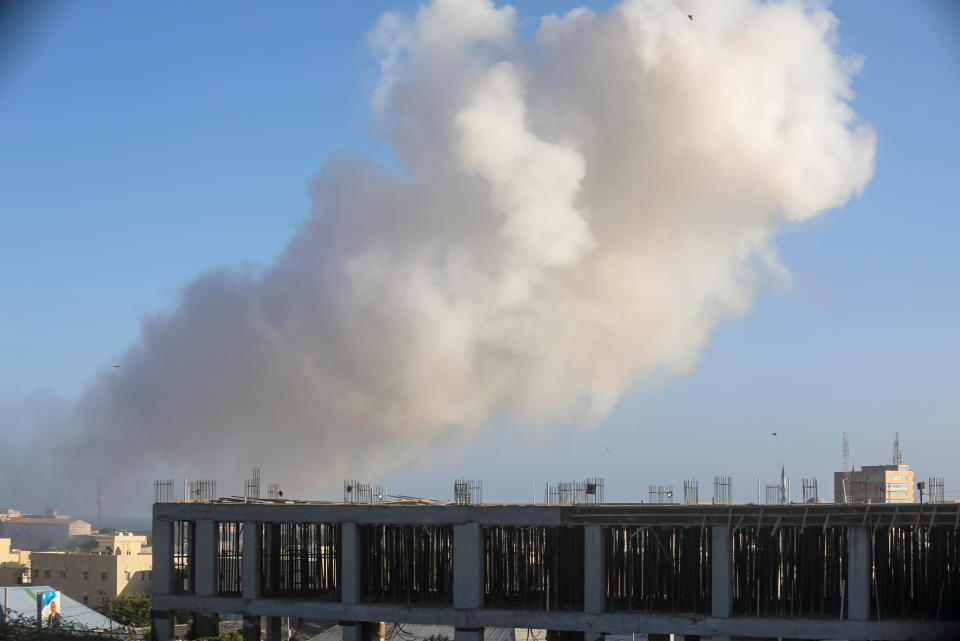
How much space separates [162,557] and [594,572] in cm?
1917

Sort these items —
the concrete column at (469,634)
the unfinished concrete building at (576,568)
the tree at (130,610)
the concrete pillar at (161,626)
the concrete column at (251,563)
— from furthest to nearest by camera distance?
the tree at (130,610), the concrete pillar at (161,626), the concrete column at (251,563), the concrete column at (469,634), the unfinished concrete building at (576,568)

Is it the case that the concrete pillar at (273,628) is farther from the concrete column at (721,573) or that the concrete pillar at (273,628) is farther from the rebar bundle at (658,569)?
the concrete column at (721,573)

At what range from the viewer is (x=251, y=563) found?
50.1m

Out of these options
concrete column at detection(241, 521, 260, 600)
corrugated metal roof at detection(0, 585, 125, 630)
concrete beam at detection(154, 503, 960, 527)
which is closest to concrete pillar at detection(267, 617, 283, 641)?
concrete column at detection(241, 521, 260, 600)

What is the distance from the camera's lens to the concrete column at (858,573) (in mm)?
42781

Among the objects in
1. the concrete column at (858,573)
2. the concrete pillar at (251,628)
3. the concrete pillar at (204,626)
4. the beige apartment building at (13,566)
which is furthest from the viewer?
the beige apartment building at (13,566)

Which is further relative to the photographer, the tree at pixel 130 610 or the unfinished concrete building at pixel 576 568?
the tree at pixel 130 610

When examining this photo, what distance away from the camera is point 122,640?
5278 cm

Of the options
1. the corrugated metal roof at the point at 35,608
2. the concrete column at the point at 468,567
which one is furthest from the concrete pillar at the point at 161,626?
the corrugated metal roof at the point at 35,608

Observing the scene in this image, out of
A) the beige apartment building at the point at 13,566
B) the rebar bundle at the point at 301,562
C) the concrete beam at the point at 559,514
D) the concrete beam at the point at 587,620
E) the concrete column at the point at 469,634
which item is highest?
the concrete beam at the point at 559,514

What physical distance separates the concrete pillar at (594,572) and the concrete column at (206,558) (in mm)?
15976

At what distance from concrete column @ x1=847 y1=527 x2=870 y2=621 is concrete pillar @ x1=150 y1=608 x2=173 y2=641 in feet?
91.1

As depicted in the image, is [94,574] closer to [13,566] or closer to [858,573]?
[13,566]

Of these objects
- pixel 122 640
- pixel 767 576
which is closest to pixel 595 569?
pixel 767 576
